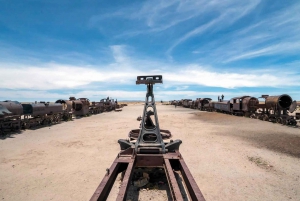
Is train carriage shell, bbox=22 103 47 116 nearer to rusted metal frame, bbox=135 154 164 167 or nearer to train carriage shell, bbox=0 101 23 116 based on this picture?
train carriage shell, bbox=0 101 23 116

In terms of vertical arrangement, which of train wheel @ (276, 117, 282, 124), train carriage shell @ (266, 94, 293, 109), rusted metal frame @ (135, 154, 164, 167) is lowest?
train wheel @ (276, 117, 282, 124)

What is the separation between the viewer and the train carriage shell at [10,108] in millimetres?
14961

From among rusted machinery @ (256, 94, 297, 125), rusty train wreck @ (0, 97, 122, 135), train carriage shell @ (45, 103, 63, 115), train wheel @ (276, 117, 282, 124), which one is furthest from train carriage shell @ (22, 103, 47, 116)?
train wheel @ (276, 117, 282, 124)

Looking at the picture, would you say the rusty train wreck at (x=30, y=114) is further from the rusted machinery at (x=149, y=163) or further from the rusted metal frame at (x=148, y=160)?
the rusted metal frame at (x=148, y=160)

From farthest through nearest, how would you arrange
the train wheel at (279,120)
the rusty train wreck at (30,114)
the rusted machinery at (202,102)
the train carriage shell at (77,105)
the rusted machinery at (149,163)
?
the rusted machinery at (202,102) < the train carriage shell at (77,105) < the train wheel at (279,120) < the rusty train wreck at (30,114) < the rusted machinery at (149,163)

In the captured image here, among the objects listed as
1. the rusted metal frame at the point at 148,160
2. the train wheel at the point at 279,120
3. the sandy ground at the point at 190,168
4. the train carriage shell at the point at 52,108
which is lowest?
the sandy ground at the point at 190,168

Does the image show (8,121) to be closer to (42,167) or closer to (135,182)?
(42,167)

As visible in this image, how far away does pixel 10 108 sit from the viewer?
15.9 metres

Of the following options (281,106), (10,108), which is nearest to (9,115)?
(10,108)

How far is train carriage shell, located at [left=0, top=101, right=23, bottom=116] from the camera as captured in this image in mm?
14961

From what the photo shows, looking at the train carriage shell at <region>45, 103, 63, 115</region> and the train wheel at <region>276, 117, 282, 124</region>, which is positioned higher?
the train carriage shell at <region>45, 103, 63, 115</region>

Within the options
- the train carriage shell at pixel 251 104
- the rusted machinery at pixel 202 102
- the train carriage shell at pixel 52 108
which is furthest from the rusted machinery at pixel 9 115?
the rusted machinery at pixel 202 102

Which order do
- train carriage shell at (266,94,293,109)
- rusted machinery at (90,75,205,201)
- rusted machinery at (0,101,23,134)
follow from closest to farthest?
rusted machinery at (90,75,205,201)
rusted machinery at (0,101,23,134)
train carriage shell at (266,94,293,109)

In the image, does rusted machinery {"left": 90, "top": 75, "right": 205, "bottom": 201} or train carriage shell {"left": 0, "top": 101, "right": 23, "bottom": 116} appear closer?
rusted machinery {"left": 90, "top": 75, "right": 205, "bottom": 201}
